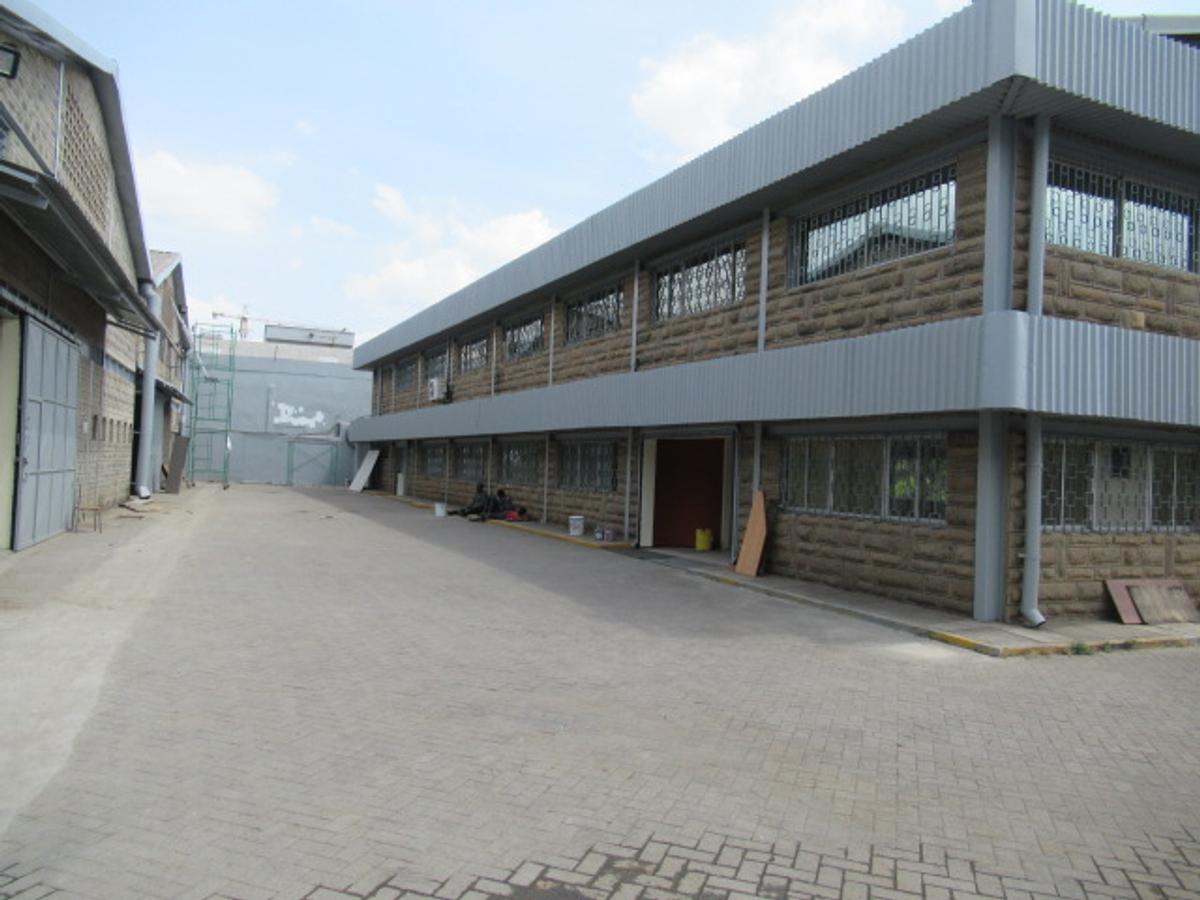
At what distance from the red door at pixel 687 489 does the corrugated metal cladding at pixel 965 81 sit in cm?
538

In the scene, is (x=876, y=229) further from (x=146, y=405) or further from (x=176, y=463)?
(x=176, y=463)

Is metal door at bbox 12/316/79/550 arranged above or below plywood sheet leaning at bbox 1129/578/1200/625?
above

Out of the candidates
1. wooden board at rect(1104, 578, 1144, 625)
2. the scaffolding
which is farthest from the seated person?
the scaffolding

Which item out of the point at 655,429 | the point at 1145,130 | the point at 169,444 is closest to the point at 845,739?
the point at 1145,130

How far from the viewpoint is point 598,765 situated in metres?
4.87

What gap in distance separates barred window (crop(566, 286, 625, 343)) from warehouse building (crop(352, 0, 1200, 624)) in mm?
3588

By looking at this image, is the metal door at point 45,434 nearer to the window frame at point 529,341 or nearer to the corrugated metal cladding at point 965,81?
the corrugated metal cladding at point 965,81

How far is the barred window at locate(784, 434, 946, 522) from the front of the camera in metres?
10.2

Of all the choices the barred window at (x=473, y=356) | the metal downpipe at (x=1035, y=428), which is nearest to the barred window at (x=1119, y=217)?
the metal downpipe at (x=1035, y=428)

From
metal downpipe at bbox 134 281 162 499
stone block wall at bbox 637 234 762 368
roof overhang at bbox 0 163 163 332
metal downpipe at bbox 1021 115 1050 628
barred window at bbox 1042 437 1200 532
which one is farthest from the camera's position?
metal downpipe at bbox 134 281 162 499

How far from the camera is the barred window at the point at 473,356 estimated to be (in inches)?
1025

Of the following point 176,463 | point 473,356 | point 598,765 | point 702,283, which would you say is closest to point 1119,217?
point 702,283

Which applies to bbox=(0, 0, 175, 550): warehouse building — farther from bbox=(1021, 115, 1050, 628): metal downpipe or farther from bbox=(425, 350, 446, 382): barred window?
bbox=(425, 350, 446, 382): barred window

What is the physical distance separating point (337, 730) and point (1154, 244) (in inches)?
416
